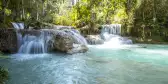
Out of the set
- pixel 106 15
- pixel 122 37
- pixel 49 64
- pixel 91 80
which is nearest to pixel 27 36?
pixel 49 64

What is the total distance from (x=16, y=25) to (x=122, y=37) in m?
12.5

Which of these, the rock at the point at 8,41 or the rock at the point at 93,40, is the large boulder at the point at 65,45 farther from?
the rock at the point at 93,40

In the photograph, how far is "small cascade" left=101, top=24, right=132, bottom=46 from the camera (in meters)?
26.3

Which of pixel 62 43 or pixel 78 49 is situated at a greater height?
pixel 62 43

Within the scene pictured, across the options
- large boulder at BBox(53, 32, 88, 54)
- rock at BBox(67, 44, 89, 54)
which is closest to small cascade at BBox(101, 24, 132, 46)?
rock at BBox(67, 44, 89, 54)

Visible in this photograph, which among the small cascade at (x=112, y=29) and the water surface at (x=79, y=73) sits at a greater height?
the small cascade at (x=112, y=29)

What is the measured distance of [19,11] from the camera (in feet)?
110

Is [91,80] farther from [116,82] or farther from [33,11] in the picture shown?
[33,11]

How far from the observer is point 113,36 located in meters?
27.7

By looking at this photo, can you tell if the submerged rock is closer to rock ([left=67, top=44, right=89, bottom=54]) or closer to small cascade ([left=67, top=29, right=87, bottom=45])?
rock ([left=67, top=44, right=89, bottom=54])

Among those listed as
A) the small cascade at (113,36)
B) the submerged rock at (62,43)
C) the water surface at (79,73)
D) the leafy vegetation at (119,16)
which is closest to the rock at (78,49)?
the submerged rock at (62,43)

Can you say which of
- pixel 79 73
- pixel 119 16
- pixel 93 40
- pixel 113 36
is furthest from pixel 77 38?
pixel 79 73

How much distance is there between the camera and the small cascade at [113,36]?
26283 millimetres

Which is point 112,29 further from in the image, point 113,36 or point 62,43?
point 62,43
